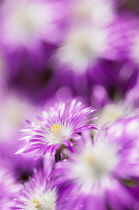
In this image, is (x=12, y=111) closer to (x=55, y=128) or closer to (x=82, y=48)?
(x=82, y=48)

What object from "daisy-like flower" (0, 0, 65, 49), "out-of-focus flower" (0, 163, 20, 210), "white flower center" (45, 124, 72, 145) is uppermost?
"daisy-like flower" (0, 0, 65, 49)

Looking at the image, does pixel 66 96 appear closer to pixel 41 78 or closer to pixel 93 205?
pixel 41 78

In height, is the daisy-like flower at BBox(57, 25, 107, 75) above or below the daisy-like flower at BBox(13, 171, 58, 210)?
above

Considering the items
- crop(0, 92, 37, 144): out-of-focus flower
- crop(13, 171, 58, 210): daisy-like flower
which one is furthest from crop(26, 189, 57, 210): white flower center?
crop(0, 92, 37, 144): out-of-focus flower

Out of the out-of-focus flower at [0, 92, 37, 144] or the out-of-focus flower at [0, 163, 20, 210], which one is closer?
the out-of-focus flower at [0, 163, 20, 210]

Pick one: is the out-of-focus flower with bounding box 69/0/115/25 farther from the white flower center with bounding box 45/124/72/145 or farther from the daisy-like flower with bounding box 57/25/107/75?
the white flower center with bounding box 45/124/72/145

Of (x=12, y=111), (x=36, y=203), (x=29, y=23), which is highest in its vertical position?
(x=29, y=23)

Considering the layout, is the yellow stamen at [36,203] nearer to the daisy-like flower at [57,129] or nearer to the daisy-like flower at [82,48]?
the daisy-like flower at [57,129]

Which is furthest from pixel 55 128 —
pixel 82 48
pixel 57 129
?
pixel 82 48
